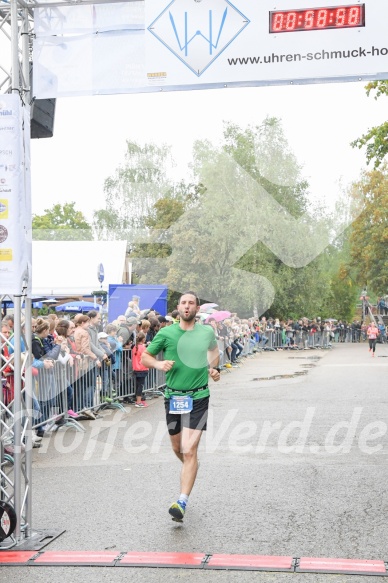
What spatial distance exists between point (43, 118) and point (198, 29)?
5.10 feet

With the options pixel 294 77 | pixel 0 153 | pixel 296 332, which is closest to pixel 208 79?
pixel 294 77

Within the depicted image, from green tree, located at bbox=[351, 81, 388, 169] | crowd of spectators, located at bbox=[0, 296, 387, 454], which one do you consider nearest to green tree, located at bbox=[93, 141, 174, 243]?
green tree, located at bbox=[351, 81, 388, 169]

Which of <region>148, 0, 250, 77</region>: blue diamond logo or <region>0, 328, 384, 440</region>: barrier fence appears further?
<region>0, 328, 384, 440</region>: barrier fence

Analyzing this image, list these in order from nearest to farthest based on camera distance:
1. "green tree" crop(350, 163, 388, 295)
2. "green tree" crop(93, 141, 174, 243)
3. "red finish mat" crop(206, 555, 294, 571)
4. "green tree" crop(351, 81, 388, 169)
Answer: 1. "red finish mat" crop(206, 555, 294, 571)
2. "green tree" crop(351, 81, 388, 169)
3. "green tree" crop(350, 163, 388, 295)
4. "green tree" crop(93, 141, 174, 243)

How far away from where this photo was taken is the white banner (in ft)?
22.2

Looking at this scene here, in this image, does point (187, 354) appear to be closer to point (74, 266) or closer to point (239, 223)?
point (74, 266)

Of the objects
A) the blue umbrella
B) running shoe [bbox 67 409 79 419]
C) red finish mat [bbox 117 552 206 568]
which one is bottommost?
the blue umbrella

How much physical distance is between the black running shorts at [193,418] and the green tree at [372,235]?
5042 centimetres

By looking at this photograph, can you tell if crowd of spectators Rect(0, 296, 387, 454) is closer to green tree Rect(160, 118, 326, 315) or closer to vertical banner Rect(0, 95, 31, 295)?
vertical banner Rect(0, 95, 31, 295)

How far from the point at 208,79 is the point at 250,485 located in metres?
4.07

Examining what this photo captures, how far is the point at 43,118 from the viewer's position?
24.2 ft

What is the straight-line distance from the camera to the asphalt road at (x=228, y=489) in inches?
246

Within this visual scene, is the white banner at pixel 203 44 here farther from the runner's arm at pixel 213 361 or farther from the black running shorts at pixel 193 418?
the black running shorts at pixel 193 418

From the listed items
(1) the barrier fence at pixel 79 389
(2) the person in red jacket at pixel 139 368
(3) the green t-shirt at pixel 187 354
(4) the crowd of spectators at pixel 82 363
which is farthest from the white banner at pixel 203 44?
(2) the person in red jacket at pixel 139 368
